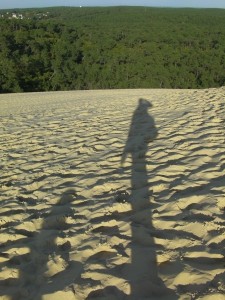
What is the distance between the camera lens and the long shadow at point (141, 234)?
2.51 metres

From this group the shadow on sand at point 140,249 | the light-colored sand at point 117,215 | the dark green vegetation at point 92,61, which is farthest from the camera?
the dark green vegetation at point 92,61

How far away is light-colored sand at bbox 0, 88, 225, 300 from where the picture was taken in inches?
103

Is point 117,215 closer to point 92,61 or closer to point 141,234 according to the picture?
point 141,234

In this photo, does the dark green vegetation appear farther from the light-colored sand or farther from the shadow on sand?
the shadow on sand

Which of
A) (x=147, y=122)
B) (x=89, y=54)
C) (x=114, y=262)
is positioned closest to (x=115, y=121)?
(x=147, y=122)

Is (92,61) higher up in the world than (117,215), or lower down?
higher up

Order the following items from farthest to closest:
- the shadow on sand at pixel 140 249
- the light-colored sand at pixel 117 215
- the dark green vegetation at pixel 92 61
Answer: the dark green vegetation at pixel 92 61, the light-colored sand at pixel 117 215, the shadow on sand at pixel 140 249

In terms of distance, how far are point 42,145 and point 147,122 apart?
2182 millimetres

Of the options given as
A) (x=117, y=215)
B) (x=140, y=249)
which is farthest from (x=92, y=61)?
(x=140, y=249)

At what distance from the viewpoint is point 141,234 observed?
3125 mm

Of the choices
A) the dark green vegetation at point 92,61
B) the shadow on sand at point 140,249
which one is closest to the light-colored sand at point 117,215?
the shadow on sand at point 140,249

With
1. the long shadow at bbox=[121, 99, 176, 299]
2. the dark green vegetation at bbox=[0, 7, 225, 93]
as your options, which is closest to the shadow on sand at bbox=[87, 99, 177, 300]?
the long shadow at bbox=[121, 99, 176, 299]

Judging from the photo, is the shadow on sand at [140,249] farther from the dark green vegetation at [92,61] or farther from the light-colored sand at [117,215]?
the dark green vegetation at [92,61]

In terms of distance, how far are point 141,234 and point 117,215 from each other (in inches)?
17.9
